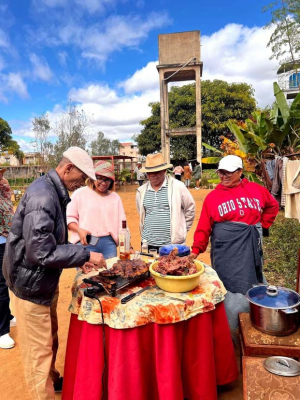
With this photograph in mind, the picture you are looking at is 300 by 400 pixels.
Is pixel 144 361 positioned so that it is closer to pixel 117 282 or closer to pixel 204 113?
pixel 117 282

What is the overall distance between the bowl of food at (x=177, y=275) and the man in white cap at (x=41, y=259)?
457mm

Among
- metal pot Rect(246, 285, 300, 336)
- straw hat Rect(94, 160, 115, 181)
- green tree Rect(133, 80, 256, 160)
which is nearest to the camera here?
metal pot Rect(246, 285, 300, 336)

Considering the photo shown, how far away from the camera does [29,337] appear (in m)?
2.13

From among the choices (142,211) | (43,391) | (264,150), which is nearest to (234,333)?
(142,211)

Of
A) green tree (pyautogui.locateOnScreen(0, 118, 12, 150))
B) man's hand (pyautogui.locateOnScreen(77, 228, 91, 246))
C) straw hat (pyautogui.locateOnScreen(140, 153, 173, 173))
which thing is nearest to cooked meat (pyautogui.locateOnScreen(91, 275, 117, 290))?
man's hand (pyautogui.locateOnScreen(77, 228, 91, 246))

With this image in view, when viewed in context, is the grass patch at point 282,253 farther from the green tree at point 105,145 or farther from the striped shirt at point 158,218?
the green tree at point 105,145

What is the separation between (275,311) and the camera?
2121 millimetres

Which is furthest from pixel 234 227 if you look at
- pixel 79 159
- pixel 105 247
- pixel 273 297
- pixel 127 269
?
pixel 79 159

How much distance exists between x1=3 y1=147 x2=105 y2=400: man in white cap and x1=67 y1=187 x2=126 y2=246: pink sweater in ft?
3.82

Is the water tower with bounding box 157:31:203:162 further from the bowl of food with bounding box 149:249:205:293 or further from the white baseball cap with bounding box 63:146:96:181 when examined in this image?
the bowl of food with bounding box 149:249:205:293

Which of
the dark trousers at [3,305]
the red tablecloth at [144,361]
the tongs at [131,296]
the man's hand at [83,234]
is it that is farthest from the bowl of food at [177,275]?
the dark trousers at [3,305]

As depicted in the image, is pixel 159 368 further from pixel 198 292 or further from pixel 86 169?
pixel 86 169

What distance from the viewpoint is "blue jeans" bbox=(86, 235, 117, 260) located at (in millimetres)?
3406

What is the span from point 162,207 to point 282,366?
6.42 feet
